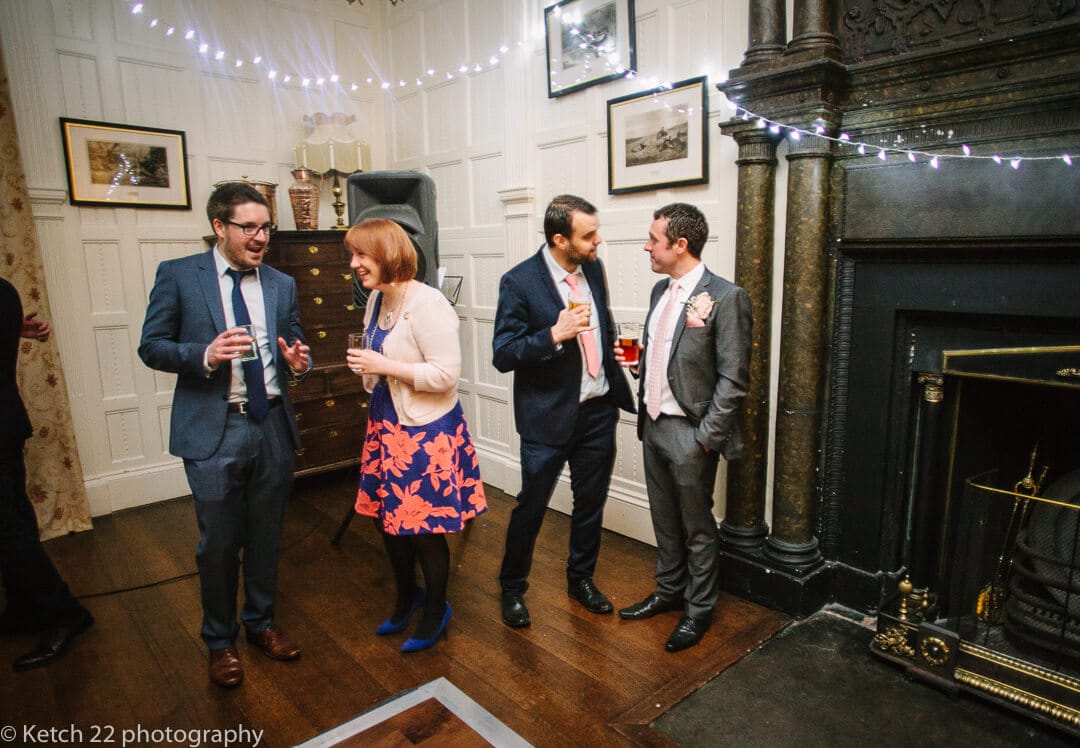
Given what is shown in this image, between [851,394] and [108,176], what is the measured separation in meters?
3.77

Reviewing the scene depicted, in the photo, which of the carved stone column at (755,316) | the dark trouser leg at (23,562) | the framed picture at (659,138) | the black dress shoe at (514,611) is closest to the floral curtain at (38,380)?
the dark trouser leg at (23,562)

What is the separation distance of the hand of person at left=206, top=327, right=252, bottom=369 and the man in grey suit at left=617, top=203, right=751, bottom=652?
4.26 feet

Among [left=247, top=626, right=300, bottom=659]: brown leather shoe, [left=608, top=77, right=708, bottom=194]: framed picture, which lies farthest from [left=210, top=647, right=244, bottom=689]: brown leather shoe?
[left=608, top=77, right=708, bottom=194]: framed picture

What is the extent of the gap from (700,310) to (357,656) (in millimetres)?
1642

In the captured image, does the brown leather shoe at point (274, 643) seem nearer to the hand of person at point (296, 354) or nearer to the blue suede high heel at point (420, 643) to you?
the blue suede high heel at point (420, 643)

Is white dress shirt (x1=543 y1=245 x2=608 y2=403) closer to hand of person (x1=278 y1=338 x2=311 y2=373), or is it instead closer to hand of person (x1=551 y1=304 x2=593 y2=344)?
hand of person (x1=551 y1=304 x2=593 y2=344)

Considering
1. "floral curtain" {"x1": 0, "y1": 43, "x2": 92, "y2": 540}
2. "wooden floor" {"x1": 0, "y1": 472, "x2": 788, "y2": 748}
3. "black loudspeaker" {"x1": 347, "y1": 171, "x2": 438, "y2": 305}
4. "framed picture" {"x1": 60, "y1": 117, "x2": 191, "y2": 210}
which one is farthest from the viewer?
"framed picture" {"x1": 60, "y1": 117, "x2": 191, "y2": 210}

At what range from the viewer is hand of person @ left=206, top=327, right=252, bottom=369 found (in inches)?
75.6

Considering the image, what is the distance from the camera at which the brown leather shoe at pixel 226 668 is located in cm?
215

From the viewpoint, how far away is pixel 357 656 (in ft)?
7.67

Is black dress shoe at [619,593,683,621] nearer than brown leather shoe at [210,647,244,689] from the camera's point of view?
No

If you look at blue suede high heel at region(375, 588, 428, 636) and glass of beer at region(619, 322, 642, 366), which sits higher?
glass of beer at region(619, 322, 642, 366)

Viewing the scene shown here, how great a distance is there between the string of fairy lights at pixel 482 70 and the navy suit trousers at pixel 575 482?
1158mm

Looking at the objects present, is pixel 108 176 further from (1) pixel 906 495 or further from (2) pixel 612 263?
(1) pixel 906 495
